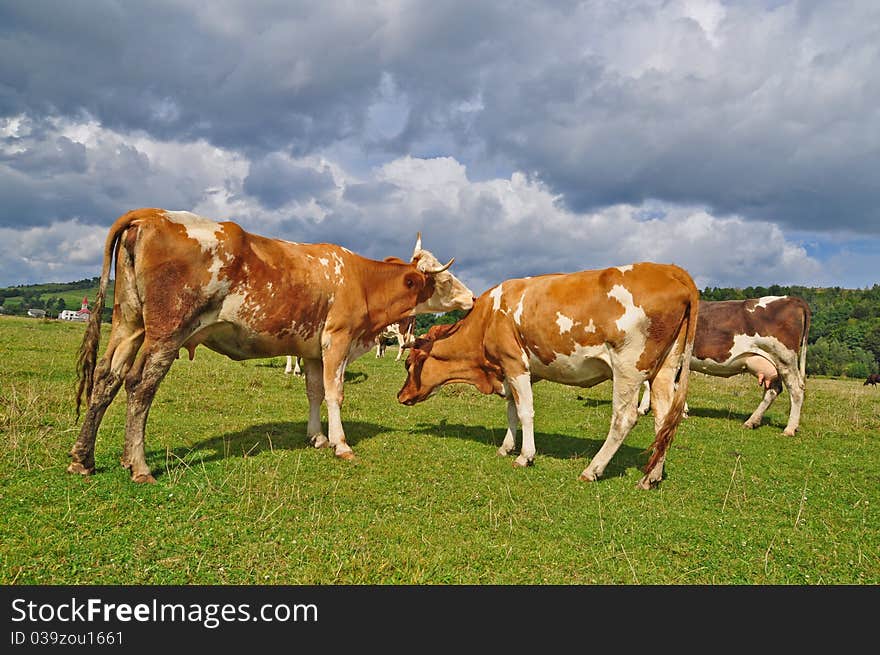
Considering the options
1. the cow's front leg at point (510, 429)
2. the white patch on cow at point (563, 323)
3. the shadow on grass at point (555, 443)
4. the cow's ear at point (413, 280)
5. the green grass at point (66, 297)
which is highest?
the green grass at point (66, 297)

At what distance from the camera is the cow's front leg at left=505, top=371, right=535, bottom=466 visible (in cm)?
846

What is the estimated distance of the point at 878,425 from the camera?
43.2 feet

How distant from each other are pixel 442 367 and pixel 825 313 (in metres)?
141

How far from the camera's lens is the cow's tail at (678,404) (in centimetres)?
755

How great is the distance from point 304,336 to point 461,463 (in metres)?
3.02

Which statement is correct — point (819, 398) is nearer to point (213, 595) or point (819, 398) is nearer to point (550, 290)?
point (550, 290)

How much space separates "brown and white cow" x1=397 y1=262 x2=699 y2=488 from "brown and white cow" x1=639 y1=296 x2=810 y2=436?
20.7 feet

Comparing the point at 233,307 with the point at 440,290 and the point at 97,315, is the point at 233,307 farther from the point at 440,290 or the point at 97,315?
the point at 440,290

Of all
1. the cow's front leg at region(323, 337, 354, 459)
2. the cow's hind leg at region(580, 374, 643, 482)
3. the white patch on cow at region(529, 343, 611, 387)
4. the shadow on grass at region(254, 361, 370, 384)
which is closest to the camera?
the cow's hind leg at region(580, 374, 643, 482)

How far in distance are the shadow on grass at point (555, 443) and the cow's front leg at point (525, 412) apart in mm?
756

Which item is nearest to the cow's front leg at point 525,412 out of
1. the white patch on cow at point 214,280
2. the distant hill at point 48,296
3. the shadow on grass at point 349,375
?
the white patch on cow at point 214,280

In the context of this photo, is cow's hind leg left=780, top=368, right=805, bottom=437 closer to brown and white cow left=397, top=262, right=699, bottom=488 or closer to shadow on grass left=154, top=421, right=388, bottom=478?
brown and white cow left=397, top=262, right=699, bottom=488

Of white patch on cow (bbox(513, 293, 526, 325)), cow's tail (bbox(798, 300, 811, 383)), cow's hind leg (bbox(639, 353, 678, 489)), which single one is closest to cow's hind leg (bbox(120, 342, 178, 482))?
white patch on cow (bbox(513, 293, 526, 325))

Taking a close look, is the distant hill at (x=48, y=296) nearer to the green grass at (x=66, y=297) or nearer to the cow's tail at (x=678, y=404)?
the green grass at (x=66, y=297)
